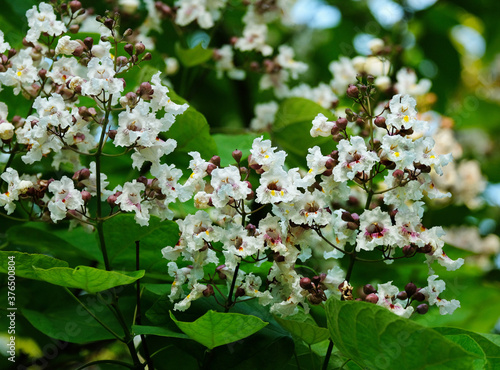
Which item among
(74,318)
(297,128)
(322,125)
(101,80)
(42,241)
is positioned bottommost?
(74,318)

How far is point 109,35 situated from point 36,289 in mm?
697

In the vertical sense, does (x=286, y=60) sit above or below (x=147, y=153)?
below

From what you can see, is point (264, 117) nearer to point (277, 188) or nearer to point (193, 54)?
point (193, 54)

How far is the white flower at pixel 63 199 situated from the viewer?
49.9 inches

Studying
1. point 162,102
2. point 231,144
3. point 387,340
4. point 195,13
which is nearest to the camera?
point 387,340

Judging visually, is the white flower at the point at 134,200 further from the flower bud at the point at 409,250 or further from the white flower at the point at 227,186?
the flower bud at the point at 409,250

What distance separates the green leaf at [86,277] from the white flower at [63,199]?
13cm

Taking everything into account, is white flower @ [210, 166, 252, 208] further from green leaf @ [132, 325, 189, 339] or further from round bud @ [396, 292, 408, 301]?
round bud @ [396, 292, 408, 301]

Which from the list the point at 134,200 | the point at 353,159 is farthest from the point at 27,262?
the point at 353,159

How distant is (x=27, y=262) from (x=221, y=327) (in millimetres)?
397

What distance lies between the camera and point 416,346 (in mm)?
1035

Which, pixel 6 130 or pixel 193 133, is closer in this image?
pixel 6 130

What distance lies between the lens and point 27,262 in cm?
121

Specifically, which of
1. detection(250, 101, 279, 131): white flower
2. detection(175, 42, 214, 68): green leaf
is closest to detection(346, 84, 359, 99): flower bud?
detection(175, 42, 214, 68): green leaf
